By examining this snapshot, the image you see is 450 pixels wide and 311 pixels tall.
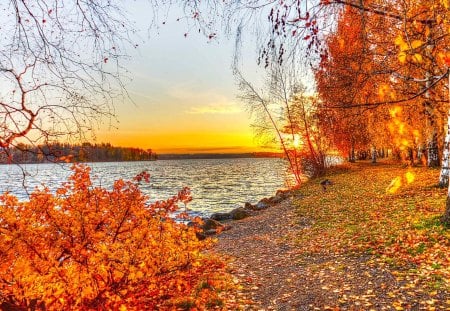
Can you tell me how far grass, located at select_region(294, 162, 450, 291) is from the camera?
816 cm

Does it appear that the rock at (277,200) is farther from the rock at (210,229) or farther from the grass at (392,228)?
the rock at (210,229)

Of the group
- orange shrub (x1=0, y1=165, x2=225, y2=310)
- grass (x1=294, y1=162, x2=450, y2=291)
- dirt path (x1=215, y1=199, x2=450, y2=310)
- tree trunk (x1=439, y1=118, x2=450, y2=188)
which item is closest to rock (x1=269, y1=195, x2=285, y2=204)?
grass (x1=294, y1=162, x2=450, y2=291)

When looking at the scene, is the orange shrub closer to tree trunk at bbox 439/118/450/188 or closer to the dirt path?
the dirt path

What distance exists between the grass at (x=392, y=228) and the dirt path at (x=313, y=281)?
0.52 m

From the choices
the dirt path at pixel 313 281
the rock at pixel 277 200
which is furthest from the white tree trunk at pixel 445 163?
the rock at pixel 277 200

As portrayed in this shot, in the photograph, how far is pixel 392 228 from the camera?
35.8 ft

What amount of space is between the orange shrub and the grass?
4.25 metres

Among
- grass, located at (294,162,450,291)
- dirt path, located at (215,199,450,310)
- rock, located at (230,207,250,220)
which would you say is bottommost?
rock, located at (230,207,250,220)

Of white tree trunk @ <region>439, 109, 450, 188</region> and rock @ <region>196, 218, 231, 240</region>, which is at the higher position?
white tree trunk @ <region>439, 109, 450, 188</region>

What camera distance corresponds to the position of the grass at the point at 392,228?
8.16 m

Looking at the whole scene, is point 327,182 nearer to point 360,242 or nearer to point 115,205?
point 360,242

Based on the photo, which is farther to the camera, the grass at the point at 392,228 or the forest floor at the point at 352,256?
the grass at the point at 392,228

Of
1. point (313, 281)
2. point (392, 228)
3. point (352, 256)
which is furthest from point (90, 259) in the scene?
point (392, 228)

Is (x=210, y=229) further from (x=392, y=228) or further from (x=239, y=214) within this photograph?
(x=392, y=228)
